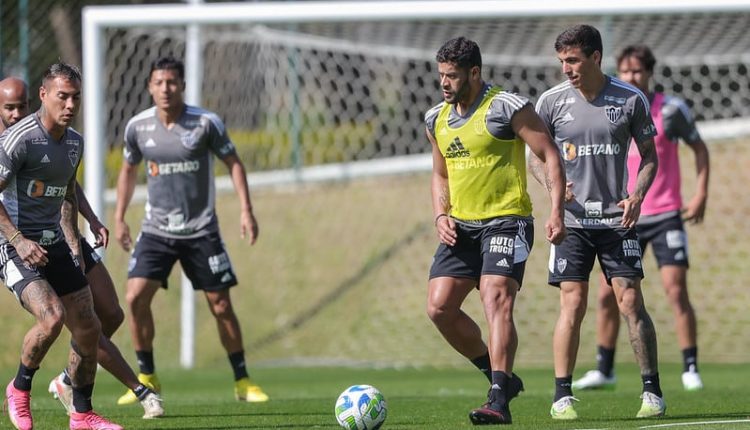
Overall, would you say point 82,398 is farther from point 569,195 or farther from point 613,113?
point 613,113

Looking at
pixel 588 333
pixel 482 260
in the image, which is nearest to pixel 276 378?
pixel 588 333

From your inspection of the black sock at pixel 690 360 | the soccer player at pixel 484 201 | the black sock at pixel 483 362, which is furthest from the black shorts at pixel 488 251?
the black sock at pixel 690 360

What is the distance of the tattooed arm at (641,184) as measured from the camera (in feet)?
26.4

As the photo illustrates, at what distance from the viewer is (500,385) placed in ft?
24.9

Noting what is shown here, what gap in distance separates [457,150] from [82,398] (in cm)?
275

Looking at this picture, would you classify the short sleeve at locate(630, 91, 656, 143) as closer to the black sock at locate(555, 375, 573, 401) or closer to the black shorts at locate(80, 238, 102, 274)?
the black sock at locate(555, 375, 573, 401)

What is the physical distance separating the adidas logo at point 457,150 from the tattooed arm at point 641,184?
3.43 ft

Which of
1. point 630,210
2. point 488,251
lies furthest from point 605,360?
point 488,251

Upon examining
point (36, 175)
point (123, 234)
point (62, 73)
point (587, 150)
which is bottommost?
point (123, 234)

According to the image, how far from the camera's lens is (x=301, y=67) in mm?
19000

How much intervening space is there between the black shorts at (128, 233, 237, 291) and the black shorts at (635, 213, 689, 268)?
3.47 meters

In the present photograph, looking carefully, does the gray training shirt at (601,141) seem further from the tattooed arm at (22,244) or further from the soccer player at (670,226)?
the tattooed arm at (22,244)

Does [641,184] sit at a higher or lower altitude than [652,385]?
higher

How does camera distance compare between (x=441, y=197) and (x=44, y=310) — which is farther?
(x=441, y=197)
